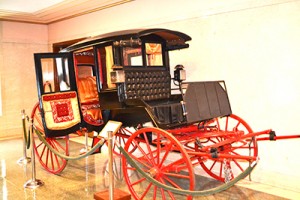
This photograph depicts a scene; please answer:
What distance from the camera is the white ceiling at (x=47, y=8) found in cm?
737

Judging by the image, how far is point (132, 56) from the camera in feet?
15.1

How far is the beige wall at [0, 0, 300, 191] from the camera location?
4.65 m

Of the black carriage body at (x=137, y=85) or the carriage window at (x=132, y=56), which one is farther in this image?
the carriage window at (x=132, y=56)

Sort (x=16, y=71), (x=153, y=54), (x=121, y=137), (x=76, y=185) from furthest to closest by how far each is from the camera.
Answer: (x=16, y=71) < (x=121, y=137) < (x=153, y=54) < (x=76, y=185)

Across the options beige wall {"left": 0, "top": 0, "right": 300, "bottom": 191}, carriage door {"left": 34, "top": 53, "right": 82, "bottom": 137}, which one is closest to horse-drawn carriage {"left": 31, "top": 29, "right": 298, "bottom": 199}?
carriage door {"left": 34, "top": 53, "right": 82, "bottom": 137}

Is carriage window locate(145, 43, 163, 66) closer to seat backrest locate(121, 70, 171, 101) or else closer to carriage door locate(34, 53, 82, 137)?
seat backrest locate(121, 70, 171, 101)

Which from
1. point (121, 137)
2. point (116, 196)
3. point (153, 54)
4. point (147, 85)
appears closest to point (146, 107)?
point (147, 85)

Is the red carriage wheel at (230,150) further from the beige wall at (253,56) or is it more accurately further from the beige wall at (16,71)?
the beige wall at (16,71)

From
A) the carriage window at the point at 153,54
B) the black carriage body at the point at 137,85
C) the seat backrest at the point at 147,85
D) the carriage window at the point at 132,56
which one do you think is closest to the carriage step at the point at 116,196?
the black carriage body at the point at 137,85

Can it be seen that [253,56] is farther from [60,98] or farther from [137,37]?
[60,98]

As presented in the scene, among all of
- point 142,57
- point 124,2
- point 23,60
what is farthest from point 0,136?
point 142,57

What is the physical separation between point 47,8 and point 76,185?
499 centimetres

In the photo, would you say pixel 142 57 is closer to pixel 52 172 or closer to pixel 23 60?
pixel 52 172

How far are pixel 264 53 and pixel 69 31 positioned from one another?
5.70 meters
